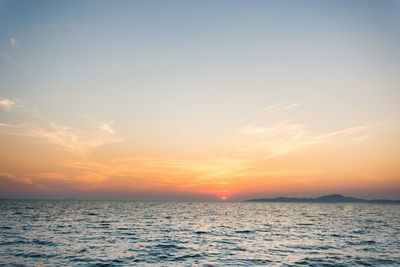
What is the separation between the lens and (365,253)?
105 ft

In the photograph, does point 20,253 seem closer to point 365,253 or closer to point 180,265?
point 180,265

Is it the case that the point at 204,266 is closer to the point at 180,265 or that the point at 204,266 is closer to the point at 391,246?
the point at 180,265

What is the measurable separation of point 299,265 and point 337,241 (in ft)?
56.2

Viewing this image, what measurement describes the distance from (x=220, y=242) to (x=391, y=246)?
2091 centimetres

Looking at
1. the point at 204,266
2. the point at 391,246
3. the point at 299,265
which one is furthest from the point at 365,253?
the point at 204,266

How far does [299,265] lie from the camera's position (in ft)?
85.3

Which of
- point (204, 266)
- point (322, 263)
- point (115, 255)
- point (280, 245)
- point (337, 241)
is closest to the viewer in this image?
point (204, 266)

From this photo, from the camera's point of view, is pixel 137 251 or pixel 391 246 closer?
pixel 137 251

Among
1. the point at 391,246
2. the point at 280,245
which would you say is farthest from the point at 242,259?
the point at 391,246

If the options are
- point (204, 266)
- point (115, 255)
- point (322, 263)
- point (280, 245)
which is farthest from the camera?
point (280, 245)

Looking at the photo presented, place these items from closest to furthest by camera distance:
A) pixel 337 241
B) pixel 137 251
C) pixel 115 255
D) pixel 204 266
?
pixel 204 266
pixel 115 255
pixel 137 251
pixel 337 241

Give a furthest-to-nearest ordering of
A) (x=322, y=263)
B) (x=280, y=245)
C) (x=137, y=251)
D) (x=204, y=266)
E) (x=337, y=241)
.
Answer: (x=337, y=241), (x=280, y=245), (x=137, y=251), (x=322, y=263), (x=204, y=266)

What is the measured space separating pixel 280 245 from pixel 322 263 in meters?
9.27

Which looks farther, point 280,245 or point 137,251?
point 280,245
